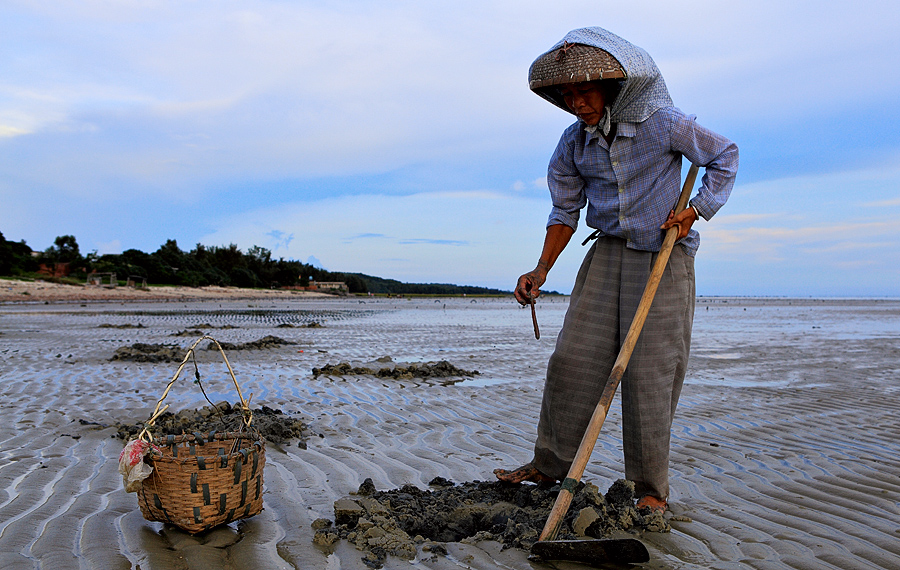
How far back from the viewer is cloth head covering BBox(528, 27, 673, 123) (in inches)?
106

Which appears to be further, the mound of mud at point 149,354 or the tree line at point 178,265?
the tree line at point 178,265

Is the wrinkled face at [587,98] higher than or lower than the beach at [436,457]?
higher

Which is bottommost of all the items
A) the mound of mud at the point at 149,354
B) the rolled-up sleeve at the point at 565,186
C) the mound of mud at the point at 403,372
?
the mound of mud at the point at 149,354

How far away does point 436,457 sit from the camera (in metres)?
4.14

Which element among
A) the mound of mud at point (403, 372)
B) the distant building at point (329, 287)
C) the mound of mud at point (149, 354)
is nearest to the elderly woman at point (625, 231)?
the mound of mud at point (403, 372)

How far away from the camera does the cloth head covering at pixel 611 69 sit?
8.84 feet

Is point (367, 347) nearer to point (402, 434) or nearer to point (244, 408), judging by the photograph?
point (402, 434)

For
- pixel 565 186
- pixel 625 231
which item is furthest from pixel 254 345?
pixel 625 231

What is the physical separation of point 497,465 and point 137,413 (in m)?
3.45

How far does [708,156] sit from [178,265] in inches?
2400

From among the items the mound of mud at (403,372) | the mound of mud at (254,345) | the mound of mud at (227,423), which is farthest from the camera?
the mound of mud at (254,345)

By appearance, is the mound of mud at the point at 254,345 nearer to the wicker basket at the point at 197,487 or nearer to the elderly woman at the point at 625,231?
the wicker basket at the point at 197,487

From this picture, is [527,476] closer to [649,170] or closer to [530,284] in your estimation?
[530,284]

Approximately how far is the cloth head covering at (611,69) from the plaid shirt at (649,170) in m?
0.07
